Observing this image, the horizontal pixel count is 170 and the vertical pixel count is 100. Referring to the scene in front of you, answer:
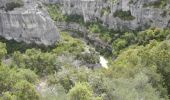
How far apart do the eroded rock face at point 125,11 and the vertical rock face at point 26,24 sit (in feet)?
96.5

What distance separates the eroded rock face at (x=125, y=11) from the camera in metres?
123

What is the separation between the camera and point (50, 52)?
108m

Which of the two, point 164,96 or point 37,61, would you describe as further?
point 37,61

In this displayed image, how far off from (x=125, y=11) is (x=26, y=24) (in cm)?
3649

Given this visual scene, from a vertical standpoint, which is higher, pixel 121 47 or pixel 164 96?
pixel 164 96

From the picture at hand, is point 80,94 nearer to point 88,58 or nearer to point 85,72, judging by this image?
point 85,72

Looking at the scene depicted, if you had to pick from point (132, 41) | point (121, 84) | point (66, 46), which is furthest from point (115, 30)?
point (121, 84)

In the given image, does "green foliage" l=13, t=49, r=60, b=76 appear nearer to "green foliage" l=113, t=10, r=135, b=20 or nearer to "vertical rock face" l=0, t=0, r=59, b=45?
"vertical rock face" l=0, t=0, r=59, b=45

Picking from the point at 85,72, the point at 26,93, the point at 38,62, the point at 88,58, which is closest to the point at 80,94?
the point at 26,93

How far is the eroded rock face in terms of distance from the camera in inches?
4845

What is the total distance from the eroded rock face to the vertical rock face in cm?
2942

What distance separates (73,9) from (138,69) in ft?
314

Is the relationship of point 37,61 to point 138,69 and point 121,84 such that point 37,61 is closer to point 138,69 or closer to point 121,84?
point 138,69

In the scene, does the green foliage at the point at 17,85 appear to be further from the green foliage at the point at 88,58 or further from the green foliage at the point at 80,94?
the green foliage at the point at 88,58
